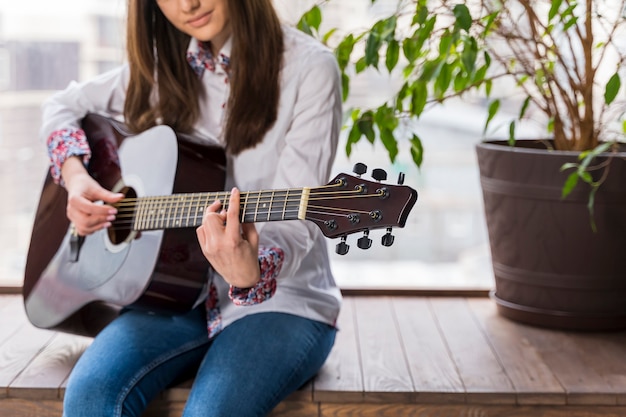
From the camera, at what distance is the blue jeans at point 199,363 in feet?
4.75

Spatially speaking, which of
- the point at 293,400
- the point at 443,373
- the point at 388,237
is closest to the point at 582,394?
the point at 443,373

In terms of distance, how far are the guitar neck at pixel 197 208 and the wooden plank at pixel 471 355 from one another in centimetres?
62

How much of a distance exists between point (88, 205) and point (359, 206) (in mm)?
618

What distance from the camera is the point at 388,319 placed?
224cm

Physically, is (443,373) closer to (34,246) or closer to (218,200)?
(218,200)

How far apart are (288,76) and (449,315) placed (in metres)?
0.89

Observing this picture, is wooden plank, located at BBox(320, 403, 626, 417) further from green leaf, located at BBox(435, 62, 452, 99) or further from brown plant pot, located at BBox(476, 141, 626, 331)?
green leaf, located at BBox(435, 62, 452, 99)

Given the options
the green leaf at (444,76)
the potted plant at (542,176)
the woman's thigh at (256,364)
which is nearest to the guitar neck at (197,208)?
the woman's thigh at (256,364)

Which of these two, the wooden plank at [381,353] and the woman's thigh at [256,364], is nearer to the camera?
the woman's thigh at [256,364]

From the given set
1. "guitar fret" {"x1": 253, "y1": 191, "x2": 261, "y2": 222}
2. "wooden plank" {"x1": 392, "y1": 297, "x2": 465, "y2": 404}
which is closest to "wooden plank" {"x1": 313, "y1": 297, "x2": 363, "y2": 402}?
"wooden plank" {"x1": 392, "y1": 297, "x2": 465, "y2": 404}

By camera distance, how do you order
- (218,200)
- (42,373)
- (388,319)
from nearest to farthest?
(218,200) < (42,373) < (388,319)

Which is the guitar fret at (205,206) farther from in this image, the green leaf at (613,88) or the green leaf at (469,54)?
the green leaf at (613,88)

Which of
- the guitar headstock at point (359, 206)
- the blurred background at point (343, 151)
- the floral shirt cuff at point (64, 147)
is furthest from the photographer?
the blurred background at point (343, 151)

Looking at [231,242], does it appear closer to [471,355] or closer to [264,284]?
[264,284]
